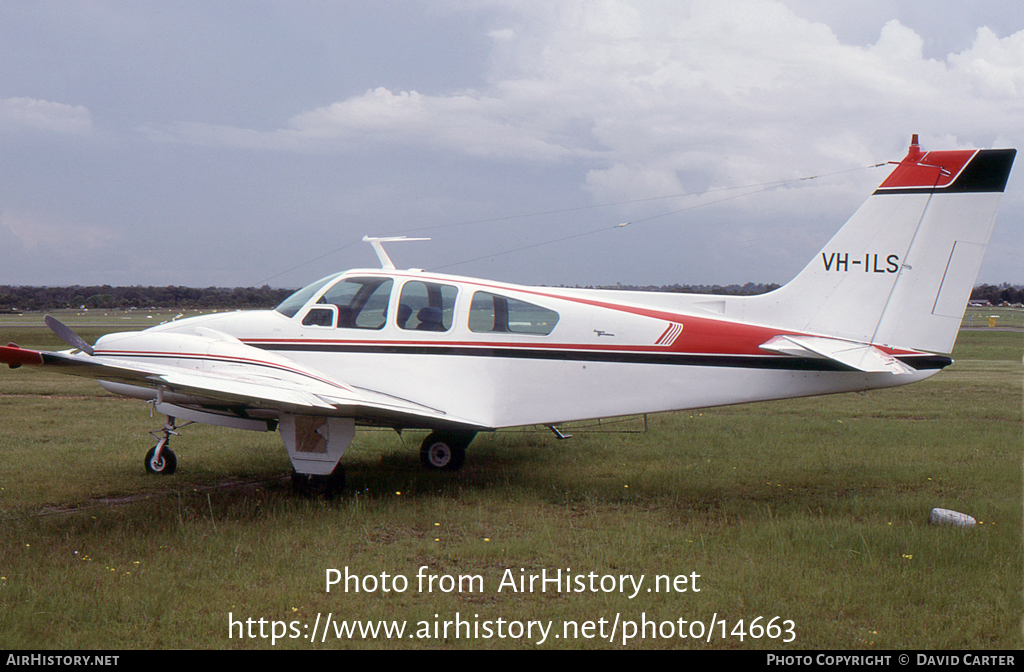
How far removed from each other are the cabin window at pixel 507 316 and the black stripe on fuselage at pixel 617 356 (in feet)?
0.76

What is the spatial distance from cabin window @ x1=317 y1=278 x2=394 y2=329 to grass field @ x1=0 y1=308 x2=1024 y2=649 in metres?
1.96

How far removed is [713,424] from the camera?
13438mm

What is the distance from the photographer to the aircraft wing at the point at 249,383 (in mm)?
7305

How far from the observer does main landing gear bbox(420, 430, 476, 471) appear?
32.8 ft

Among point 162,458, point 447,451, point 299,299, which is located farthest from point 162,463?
point 447,451

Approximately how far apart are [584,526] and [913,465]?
532 centimetres

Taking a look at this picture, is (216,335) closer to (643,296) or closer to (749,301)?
(643,296)

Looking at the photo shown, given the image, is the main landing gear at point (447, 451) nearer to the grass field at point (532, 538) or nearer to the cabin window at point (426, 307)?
the grass field at point (532, 538)

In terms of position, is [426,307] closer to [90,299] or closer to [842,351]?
[842,351]

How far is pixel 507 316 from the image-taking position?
8.55 metres

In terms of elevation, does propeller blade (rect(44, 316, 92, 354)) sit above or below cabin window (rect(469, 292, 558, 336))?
below

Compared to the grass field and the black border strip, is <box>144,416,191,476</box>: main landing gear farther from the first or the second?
the black border strip

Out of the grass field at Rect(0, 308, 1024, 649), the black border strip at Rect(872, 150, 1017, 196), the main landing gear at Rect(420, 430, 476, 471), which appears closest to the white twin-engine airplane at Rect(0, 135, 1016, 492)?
the black border strip at Rect(872, 150, 1017, 196)
